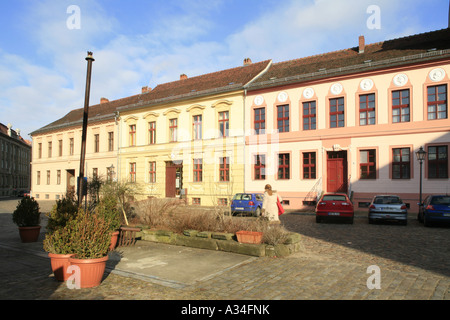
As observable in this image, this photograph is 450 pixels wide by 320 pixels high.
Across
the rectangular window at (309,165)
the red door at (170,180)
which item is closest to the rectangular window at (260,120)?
the rectangular window at (309,165)

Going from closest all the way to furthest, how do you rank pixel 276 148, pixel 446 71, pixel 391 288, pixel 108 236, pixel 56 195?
pixel 391 288 < pixel 108 236 < pixel 446 71 < pixel 276 148 < pixel 56 195

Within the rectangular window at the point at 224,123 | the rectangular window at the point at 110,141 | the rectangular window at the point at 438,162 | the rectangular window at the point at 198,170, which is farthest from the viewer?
the rectangular window at the point at 110,141

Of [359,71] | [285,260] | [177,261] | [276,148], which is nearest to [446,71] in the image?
[359,71]

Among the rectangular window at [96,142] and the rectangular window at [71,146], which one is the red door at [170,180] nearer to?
the rectangular window at [96,142]

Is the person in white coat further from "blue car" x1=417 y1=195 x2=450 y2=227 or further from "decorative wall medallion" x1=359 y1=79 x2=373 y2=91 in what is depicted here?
"decorative wall medallion" x1=359 y1=79 x2=373 y2=91

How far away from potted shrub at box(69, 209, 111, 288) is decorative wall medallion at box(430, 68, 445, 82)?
69.5 ft

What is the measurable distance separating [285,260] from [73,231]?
4506 millimetres

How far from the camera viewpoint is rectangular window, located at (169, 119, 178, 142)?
30947mm

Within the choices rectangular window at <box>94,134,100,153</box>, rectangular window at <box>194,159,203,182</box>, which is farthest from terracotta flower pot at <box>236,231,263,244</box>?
rectangular window at <box>94,134,100,153</box>

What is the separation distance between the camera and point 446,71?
20172 mm

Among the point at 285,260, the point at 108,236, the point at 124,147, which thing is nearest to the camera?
the point at 108,236

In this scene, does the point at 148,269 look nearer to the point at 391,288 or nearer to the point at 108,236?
the point at 108,236

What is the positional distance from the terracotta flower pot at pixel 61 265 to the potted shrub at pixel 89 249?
0.23 metres

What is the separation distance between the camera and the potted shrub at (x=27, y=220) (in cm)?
1080
